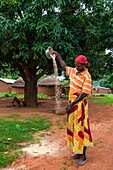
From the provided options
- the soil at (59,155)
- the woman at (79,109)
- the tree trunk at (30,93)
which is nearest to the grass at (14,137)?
the soil at (59,155)

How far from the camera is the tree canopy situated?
791cm

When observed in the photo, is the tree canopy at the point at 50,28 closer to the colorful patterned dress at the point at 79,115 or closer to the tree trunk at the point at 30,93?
the tree trunk at the point at 30,93

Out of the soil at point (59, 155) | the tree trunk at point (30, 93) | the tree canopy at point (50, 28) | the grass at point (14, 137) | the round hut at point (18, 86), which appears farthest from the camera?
the round hut at point (18, 86)

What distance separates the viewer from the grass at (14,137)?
4099 millimetres

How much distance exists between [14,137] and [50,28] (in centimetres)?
403

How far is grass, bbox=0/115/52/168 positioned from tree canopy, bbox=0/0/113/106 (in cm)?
266

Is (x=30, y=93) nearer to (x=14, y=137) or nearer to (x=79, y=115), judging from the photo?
(x=14, y=137)

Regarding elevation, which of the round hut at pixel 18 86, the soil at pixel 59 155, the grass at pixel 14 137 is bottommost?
the soil at pixel 59 155

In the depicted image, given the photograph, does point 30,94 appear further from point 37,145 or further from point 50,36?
point 37,145

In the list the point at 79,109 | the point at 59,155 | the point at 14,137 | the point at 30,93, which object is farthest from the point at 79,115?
the point at 30,93

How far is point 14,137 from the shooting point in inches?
209

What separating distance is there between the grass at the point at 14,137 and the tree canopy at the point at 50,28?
2.66 meters

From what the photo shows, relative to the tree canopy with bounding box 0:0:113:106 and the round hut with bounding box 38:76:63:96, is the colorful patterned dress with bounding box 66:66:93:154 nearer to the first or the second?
the tree canopy with bounding box 0:0:113:106

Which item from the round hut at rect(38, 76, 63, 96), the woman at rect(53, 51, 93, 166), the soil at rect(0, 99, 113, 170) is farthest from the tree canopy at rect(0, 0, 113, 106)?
the round hut at rect(38, 76, 63, 96)
